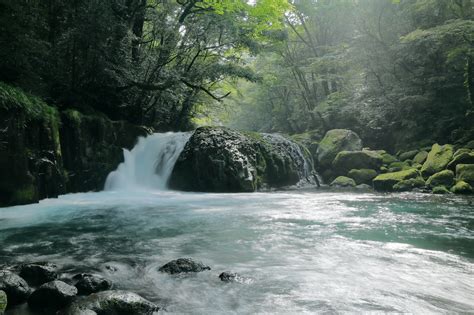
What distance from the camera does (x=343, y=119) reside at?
972 inches

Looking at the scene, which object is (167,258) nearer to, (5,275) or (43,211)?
(5,275)

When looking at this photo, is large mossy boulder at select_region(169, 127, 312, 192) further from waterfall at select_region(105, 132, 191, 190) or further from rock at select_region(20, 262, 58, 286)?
rock at select_region(20, 262, 58, 286)

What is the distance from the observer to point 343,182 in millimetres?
17125

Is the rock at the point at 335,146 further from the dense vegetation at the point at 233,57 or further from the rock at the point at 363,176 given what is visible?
the rock at the point at 363,176

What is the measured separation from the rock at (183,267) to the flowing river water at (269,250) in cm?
12

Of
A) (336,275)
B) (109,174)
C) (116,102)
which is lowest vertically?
(336,275)

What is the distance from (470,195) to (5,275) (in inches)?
522

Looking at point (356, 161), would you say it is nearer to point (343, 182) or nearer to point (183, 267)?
point (343, 182)

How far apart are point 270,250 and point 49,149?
7672mm

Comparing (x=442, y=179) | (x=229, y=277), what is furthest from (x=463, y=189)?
(x=229, y=277)

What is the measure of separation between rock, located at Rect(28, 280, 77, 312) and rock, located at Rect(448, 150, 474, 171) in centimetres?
1468

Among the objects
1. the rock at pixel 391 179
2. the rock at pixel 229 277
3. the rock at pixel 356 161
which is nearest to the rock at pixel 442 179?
the rock at pixel 391 179

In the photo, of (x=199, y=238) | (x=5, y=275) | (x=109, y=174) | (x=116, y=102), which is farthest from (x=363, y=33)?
(x=5, y=275)

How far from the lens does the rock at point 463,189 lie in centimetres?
1234
